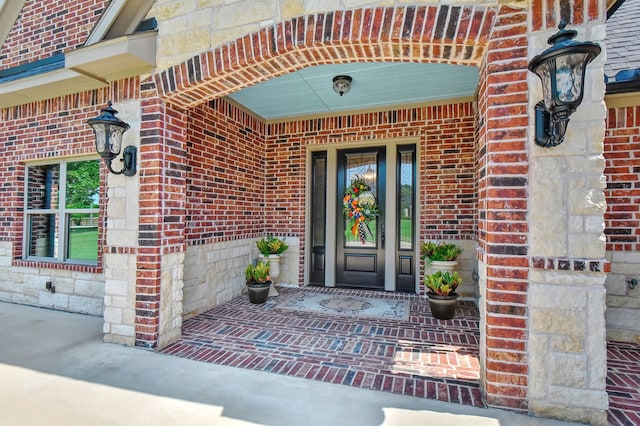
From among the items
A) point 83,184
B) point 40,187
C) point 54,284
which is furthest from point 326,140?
point 54,284

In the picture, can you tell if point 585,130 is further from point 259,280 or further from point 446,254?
point 259,280

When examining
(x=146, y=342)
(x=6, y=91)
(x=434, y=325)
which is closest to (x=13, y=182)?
(x=6, y=91)

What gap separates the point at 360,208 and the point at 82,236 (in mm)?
4118

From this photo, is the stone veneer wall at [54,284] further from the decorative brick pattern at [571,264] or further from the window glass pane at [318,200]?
the decorative brick pattern at [571,264]

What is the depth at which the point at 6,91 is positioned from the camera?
4.14 metres

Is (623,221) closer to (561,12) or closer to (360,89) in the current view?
(561,12)

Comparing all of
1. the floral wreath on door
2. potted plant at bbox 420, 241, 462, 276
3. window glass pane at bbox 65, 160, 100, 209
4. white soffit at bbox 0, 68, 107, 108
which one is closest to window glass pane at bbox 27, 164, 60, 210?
window glass pane at bbox 65, 160, 100, 209

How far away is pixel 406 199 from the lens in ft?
17.5

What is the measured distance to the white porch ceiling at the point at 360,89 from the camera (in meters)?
3.76

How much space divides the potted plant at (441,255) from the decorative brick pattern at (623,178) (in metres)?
1.68

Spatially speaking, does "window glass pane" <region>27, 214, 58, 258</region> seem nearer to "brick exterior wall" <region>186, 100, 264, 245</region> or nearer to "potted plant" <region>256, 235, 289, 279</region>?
"brick exterior wall" <region>186, 100, 264, 245</region>

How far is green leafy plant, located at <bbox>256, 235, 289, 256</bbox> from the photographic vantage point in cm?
528

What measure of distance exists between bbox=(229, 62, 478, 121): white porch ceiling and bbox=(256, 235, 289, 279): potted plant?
7.20ft

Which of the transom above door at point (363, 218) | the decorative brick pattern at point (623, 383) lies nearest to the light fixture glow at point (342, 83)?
the transom above door at point (363, 218)
